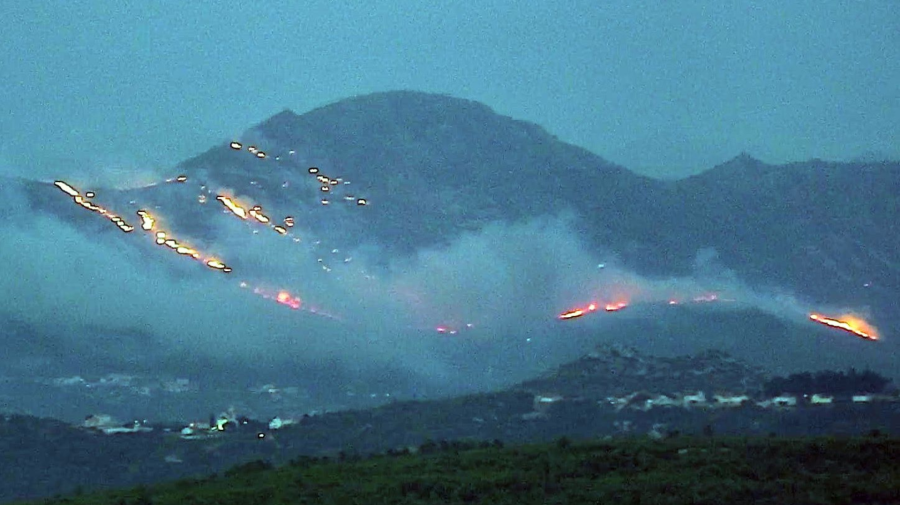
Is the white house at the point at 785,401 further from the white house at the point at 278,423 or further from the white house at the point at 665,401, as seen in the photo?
the white house at the point at 278,423

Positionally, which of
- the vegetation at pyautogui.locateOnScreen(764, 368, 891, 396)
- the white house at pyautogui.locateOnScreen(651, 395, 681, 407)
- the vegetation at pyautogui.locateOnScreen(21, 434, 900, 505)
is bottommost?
the vegetation at pyautogui.locateOnScreen(21, 434, 900, 505)

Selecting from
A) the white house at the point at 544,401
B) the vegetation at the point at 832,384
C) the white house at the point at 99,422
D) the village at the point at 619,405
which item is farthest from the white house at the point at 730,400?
the white house at the point at 99,422

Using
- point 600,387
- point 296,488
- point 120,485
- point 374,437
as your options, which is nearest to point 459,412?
point 374,437

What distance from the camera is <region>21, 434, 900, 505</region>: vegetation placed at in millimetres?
20422

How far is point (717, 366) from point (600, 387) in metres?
7.45

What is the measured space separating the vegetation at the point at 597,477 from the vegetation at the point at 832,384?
659 inches

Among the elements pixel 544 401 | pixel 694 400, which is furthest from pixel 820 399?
pixel 544 401

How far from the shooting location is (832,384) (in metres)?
42.1

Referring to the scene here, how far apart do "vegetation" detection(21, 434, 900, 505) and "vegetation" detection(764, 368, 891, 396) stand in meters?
16.7

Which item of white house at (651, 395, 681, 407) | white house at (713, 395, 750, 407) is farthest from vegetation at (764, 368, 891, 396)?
white house at (651, 395, 681, 407)

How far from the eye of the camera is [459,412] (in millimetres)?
44438

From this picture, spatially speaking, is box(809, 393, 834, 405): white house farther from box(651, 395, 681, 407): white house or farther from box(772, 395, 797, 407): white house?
box(651, 395, 681, 407): white house

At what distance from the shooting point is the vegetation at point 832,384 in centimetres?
4131

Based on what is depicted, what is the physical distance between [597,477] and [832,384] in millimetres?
22325
